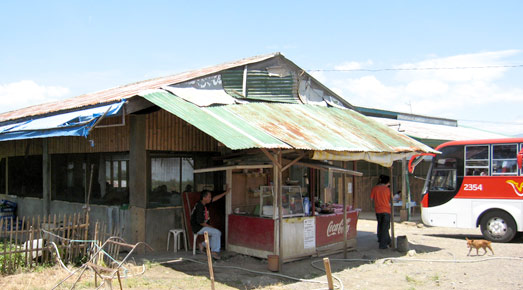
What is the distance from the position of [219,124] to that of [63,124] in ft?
10.9

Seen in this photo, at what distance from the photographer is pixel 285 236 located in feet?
31.4

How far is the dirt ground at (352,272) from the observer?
26.0 feet

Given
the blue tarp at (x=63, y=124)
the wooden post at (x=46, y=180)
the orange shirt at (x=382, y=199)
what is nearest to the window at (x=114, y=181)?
the blue tarp at (x=63, y=124)

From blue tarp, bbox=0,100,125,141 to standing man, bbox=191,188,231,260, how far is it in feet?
8.96

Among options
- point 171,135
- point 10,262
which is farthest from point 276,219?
point 10,262

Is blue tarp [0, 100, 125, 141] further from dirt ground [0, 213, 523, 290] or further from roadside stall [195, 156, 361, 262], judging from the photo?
dirt ground [0, 213, 523, 290]

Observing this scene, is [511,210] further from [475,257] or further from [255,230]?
[255,230]

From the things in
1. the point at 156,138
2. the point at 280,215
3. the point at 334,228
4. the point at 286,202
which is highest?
the point at 156,138

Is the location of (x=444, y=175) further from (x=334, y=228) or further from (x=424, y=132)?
(x=424, y=132)

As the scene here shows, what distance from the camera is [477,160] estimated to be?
43.7 ft

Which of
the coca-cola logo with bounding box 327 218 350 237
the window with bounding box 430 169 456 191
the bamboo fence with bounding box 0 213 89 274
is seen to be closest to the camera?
the bamboo fence with bounding box 0 213 89 274

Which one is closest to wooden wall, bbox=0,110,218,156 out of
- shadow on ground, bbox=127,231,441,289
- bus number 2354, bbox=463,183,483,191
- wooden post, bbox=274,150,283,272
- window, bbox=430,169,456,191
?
shadow on ground, bbox=127,231,441,289

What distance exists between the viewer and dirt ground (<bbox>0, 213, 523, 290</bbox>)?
7915 millimetres

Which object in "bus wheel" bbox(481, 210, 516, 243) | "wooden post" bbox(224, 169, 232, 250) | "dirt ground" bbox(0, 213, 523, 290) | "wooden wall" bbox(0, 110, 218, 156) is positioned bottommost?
"dirt ground" bbox(0, 213, 523, 290)
